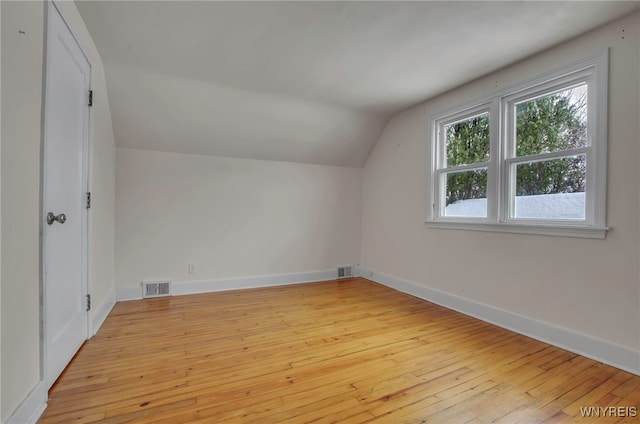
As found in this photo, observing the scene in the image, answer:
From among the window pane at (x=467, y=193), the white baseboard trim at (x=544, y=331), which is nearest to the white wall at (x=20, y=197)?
the white baseboard trim at (x=544, y=331)

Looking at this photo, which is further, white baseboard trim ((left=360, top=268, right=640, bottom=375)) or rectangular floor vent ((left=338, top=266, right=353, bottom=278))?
rectangular floor vent ((left=338, top=266, right=353, bottom=278))

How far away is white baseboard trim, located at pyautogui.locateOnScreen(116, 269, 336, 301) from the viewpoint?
3467mm

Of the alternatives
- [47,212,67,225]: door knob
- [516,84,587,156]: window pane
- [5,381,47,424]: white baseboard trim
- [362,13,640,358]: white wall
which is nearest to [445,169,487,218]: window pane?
[362,13,640,358]: white wall

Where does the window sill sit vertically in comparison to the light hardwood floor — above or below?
above

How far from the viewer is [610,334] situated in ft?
6.88

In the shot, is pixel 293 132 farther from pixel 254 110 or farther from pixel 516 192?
pixel 516 192

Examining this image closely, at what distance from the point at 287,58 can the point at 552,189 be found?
2581mm

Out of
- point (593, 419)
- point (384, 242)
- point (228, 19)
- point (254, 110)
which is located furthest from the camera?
point (384, 242)

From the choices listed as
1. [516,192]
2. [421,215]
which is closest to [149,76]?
[421,215]

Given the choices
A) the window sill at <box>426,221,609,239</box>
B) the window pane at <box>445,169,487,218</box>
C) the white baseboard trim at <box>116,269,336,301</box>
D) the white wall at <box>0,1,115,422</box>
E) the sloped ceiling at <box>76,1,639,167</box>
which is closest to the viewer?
the white wall at <box>0,1,115,422</box>

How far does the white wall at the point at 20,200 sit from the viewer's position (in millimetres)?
1240

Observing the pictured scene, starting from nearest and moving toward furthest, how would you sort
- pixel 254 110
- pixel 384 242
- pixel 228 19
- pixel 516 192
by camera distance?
1. pixel 228 19
2. pixel 516 192
3. pixel 254 110
4. pixel 384 242

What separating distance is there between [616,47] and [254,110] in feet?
10.7

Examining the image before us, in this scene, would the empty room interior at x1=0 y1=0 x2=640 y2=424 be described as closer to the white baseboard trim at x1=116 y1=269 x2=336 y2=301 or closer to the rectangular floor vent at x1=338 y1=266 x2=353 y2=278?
the white baseboard trim at x1=116 y1=269 x2=336 y2=301
